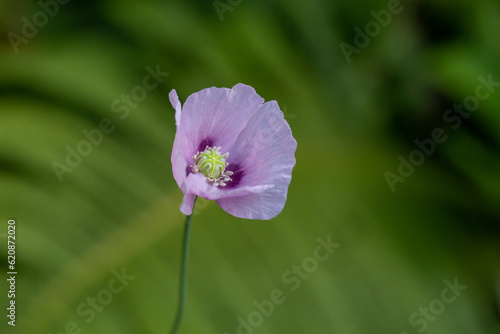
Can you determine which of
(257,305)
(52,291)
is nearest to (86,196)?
(52,291)

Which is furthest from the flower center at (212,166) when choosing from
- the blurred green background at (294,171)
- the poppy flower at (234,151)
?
the blurred green background at (294,171)

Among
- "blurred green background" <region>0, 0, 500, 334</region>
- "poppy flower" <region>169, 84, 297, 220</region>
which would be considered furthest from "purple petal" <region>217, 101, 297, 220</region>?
"blurred green background" <region>0, 0, 500, 334</region>

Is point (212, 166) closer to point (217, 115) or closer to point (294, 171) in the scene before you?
point (217, 115)

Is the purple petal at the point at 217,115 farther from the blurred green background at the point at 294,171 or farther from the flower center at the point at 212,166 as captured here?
the blurred green background at the point at 294,171

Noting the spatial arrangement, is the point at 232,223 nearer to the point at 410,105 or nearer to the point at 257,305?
the point at 257,305

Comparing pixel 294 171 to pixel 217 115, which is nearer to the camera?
pixel 217 115

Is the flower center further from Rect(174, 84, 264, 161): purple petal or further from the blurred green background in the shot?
the blurred green background

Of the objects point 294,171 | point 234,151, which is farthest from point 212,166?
point 294,171
